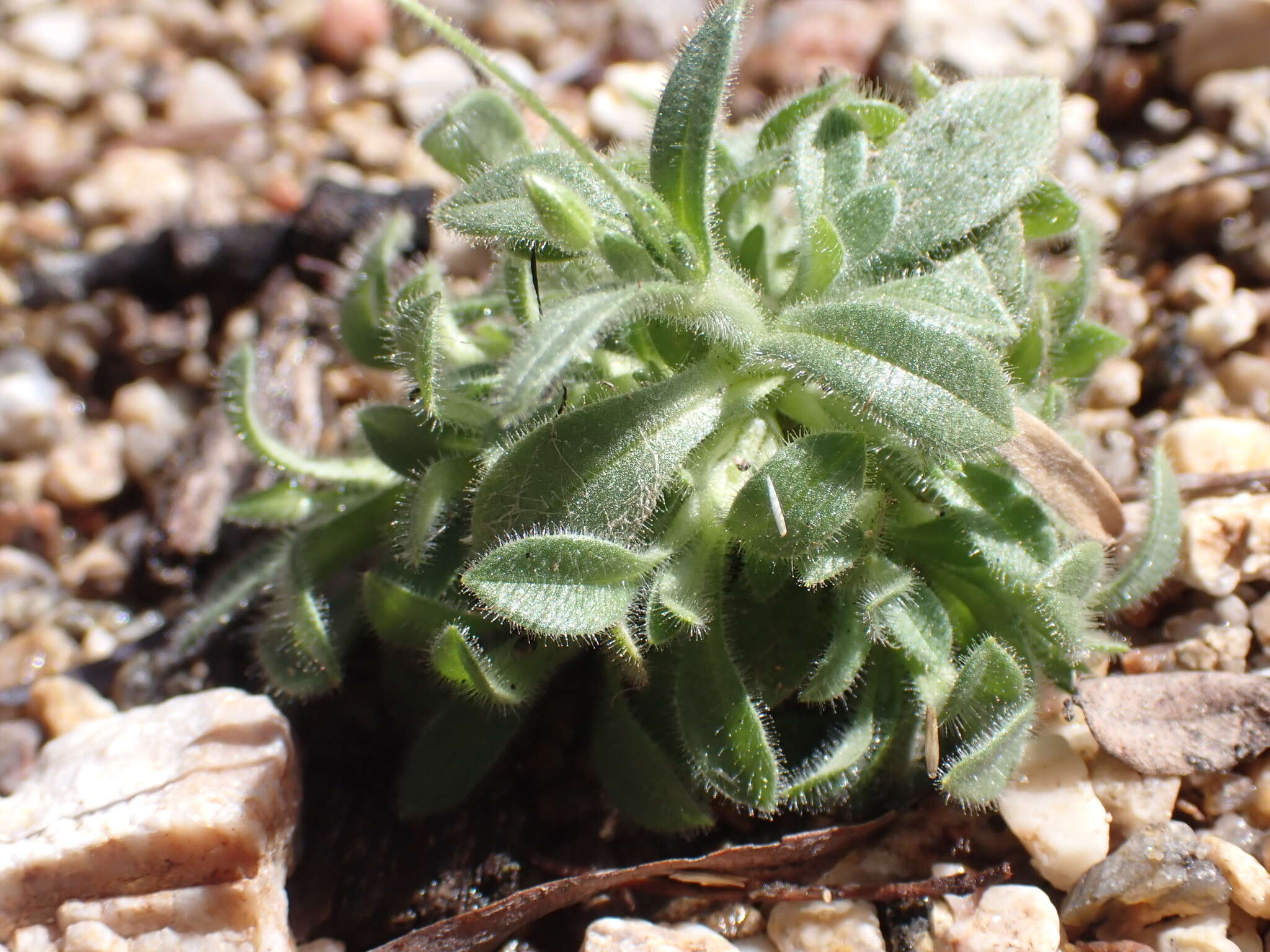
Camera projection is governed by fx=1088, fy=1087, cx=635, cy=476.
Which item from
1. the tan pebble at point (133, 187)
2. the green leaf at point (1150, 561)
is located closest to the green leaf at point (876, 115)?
the green leaf at point (1150, 561)

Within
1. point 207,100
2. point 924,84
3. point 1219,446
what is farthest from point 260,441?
point 207,100

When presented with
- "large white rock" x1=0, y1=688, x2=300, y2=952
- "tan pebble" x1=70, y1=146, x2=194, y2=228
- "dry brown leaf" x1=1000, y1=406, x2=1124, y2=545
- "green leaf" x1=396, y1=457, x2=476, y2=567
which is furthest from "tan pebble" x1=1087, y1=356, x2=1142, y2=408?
"tan pebble" x1=70, y1=146, x2=194, y2=228

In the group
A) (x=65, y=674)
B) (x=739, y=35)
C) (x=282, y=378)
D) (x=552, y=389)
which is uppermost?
(x=739, y=35)

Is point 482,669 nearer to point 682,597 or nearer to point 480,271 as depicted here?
point 682,597

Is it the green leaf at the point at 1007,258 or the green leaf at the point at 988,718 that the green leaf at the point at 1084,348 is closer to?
the green leaf at the point at 1007,258

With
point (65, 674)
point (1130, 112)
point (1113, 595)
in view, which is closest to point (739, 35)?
point (1113, 595)

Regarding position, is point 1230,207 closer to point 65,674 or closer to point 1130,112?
point 1130,112

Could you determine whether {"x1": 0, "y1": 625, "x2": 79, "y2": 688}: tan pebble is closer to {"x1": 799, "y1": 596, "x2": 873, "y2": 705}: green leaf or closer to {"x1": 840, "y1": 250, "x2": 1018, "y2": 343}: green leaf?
{"x1": 799, "y1": 596, "x2": 873, "y2": 705}: green leaf
